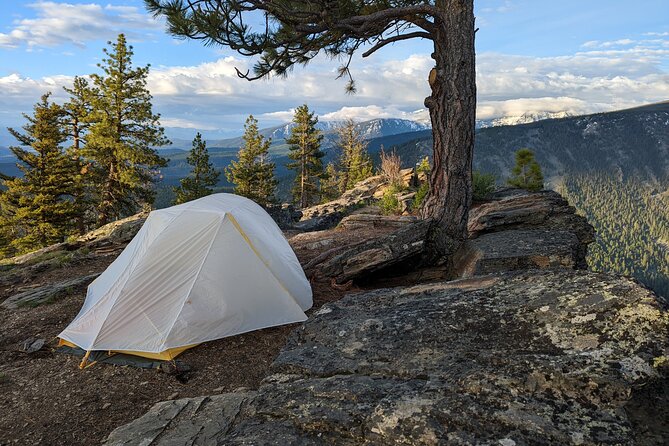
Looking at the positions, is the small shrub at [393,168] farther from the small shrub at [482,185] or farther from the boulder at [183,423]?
the boulder at [183,423]

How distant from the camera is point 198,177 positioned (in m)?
37.5

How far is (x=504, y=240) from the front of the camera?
7.85 m

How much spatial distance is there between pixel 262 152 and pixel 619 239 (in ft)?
623

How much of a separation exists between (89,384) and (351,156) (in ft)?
173

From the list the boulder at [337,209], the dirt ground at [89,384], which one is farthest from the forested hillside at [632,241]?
the dirt ground at [89,384]

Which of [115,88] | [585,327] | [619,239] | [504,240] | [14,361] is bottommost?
[619,239]

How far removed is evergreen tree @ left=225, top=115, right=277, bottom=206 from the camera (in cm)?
4162

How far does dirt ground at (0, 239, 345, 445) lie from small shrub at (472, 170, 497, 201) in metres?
11.2

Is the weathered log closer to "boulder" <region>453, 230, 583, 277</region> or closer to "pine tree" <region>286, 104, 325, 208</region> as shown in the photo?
"boulder" <region>453, 230, 583, 277</region>

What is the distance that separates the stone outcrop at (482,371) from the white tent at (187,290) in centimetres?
391

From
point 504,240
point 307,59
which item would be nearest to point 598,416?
point 504,240

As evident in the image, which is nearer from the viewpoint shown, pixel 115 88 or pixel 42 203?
pixel 115 88

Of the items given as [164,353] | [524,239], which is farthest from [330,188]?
[164,353]

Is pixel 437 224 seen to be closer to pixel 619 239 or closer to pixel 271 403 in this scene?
pixel 271 403
